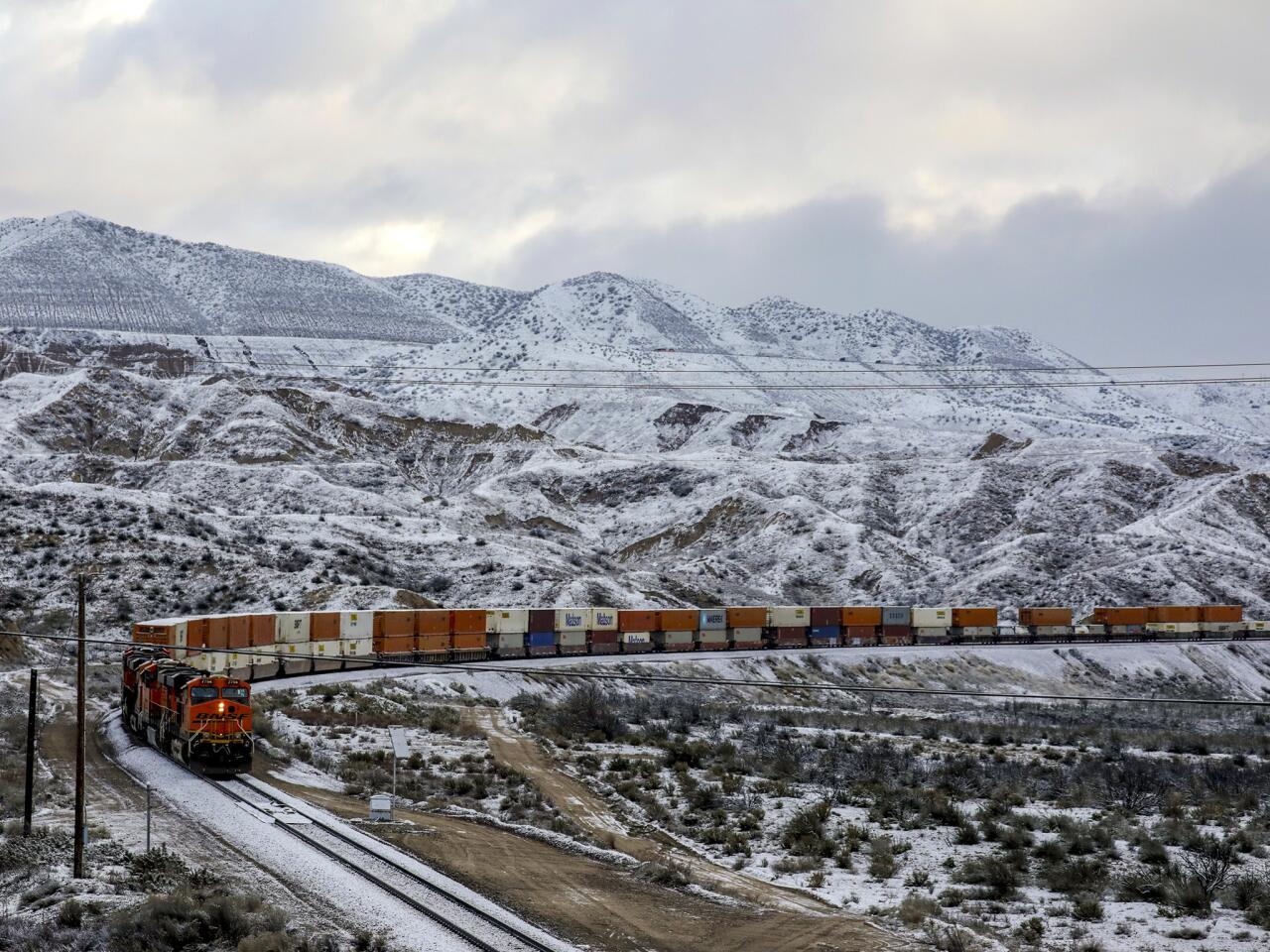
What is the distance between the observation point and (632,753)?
124 ft

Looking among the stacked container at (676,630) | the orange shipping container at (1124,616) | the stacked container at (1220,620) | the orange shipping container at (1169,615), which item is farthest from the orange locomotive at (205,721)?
the stacked container at (1220,620)

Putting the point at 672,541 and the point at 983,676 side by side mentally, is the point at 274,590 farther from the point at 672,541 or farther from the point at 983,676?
the point at 672,541

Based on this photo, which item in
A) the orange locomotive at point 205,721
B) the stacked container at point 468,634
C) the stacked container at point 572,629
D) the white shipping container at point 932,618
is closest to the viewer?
the orange locomotive at point 205,721

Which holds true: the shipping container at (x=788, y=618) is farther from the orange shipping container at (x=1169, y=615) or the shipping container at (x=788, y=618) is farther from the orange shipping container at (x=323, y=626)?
the orange shipping container at (x=323, y=626)

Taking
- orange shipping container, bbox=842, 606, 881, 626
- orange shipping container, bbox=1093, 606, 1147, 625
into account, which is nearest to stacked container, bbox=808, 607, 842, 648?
orange shipping container, bbox=842, 606, 881, 626

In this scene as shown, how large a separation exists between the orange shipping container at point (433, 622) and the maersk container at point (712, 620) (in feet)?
64.7

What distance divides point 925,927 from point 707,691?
5156 cm

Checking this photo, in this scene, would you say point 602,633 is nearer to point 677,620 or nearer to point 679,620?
point 677,620

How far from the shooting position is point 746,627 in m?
81.9

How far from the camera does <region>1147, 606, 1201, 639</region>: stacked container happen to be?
3681 inches

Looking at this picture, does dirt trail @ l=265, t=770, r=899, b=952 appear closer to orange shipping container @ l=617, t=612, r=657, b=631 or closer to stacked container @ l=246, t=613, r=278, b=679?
stacked container @ l=246, t=613, r=278, b=679

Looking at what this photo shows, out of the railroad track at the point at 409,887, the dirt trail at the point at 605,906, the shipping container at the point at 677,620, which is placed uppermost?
the shipping container at the point at 677,620

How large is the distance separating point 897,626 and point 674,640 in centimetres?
1918

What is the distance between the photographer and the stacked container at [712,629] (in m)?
80.2
